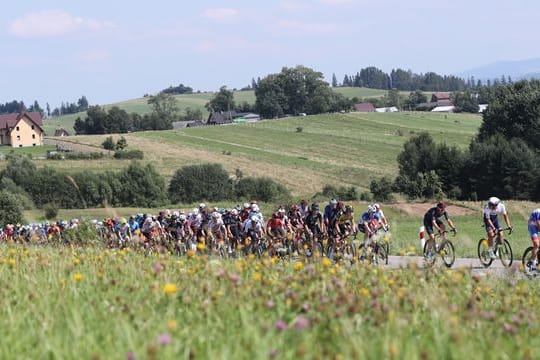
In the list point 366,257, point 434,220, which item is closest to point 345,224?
point 434,220

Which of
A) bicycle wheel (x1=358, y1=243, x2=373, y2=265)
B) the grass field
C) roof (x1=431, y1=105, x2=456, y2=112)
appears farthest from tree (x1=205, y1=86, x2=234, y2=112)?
the grass field

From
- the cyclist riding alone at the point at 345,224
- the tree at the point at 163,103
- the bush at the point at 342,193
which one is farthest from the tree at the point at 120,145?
the cyclist riding alone at the point at 345,224

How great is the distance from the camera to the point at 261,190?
77.3m

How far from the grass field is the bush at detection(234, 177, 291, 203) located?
67.4m

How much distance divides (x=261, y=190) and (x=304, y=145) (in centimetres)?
3620

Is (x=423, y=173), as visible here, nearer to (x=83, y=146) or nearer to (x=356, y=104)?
(x=83, y=146)

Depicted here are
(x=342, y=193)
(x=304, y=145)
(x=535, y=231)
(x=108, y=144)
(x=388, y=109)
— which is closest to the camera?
(x=535, y=231)

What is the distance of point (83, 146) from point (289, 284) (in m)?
101

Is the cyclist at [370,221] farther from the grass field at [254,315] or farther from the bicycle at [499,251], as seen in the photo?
the grass field at [254,315]

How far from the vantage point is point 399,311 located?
579cm

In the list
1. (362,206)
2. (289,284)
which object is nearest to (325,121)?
(362,206)

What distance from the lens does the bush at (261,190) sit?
76062mm

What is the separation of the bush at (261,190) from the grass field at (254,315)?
67.4 m

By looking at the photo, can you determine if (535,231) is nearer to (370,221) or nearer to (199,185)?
(370,221)
